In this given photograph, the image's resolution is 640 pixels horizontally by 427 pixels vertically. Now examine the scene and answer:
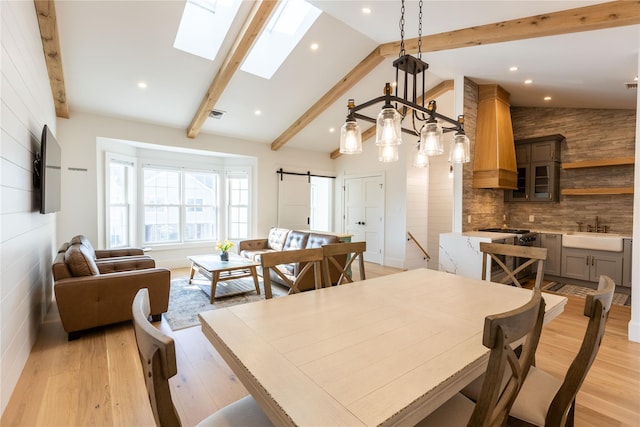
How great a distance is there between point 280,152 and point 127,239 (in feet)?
11.6

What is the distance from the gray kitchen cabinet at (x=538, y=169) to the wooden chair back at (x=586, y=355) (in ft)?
15.3

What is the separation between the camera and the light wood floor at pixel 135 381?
70.4 inches

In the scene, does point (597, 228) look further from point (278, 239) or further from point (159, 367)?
point (159, 367)

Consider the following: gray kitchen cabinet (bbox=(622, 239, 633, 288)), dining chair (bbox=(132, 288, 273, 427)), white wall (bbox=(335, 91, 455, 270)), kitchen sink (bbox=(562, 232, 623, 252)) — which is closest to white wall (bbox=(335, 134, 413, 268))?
white wall (bbox=(335, 91, 455, 270))

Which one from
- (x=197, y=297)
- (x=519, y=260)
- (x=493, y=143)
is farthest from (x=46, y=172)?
(x=519, y=260)

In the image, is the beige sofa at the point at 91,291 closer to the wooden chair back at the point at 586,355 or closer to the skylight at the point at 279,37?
the skylight at the point at 279,37

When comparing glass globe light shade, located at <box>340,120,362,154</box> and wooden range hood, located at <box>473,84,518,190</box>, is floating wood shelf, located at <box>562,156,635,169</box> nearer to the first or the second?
wooden range hood, located at <box>473,84,518,190</box>

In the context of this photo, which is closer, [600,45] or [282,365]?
[282,365]

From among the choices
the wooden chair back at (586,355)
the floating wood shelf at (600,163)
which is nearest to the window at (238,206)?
the floating wood shelf at (600,163)

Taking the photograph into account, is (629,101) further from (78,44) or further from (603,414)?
(78,44)

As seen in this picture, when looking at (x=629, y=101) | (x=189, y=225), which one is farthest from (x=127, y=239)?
(x=629, y=101)

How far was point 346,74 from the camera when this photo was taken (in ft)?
15.4

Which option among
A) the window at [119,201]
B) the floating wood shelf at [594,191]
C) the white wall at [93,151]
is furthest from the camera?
the window at [119,201]

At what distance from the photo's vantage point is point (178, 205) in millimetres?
6188
